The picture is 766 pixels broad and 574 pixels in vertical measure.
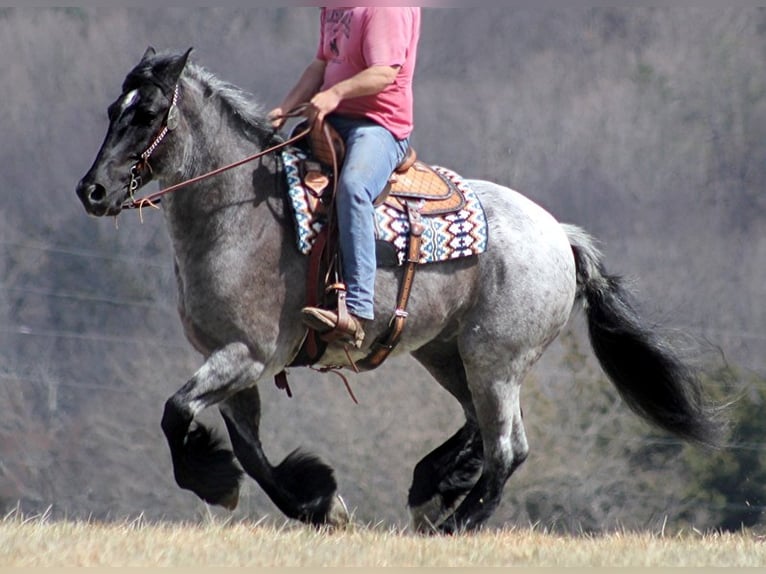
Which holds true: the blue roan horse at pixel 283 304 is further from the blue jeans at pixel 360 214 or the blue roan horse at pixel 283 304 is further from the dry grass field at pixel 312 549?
the dry grass field at pixel 312 549

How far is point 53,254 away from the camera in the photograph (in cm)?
1218

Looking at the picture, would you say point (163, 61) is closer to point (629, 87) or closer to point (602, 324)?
point (602, 324)

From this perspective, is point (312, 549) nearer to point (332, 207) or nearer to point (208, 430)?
point (208, 430)

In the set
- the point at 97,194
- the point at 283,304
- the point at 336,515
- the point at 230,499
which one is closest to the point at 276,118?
the point at 283,304

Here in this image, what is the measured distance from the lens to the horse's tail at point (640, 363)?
690cm

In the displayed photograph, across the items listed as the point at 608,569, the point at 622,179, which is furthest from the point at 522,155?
the point at 608,569

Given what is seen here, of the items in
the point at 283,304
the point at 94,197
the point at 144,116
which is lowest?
the point at 283,304

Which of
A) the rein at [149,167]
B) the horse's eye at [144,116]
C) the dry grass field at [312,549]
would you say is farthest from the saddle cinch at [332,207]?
the dry grass field at [312,549]

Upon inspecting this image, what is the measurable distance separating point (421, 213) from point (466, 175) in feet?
20.1

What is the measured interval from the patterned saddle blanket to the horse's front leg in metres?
0.57

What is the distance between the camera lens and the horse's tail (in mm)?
6902

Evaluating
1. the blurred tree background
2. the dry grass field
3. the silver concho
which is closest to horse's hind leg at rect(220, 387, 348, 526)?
the dry grass field

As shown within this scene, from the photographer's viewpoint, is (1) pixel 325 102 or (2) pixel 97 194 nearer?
(2) pixel 97 194

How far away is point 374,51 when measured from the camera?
5.84 m
